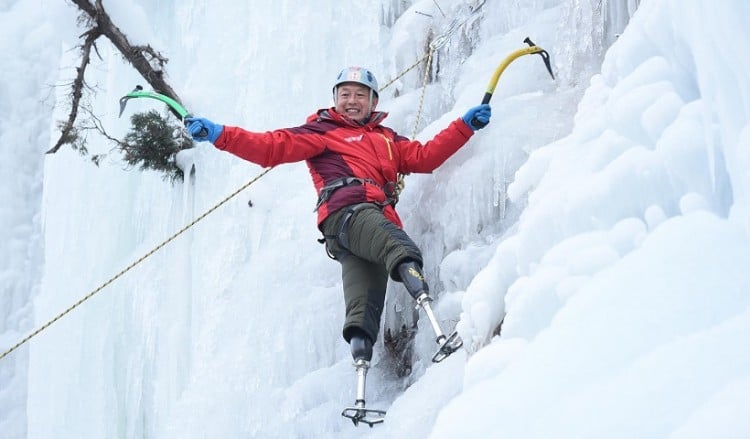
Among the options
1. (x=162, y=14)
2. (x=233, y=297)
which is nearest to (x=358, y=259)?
(x=233, y=297)

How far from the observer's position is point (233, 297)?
4.38 m

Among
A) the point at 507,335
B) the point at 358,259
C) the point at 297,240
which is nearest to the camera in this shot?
the point at 507,335

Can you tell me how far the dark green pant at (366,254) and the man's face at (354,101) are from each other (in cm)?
62

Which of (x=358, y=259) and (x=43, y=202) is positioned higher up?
(x=43, y=202)

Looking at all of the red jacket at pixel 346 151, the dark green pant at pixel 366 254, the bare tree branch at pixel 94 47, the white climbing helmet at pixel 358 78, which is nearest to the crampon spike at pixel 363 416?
the dark green pant at pixel 366 254

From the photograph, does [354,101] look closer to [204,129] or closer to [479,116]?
[479,116]

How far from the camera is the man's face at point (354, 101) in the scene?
354 cm

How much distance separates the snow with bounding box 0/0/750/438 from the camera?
1.29m

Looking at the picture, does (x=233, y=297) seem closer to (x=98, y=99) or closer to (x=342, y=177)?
(x=342, y=177)

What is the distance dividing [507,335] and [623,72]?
27.8 inches

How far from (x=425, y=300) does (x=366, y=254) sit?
42cm

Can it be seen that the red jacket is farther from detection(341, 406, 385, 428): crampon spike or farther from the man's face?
detection(341, 406, 385, 428): crampon spike

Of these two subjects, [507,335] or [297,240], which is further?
[297,240]

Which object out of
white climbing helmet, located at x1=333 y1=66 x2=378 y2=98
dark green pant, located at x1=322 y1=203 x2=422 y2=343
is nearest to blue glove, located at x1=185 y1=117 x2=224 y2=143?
dark green pant, located at x1=322 y1=203 x2=422 y2=343
